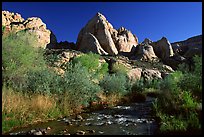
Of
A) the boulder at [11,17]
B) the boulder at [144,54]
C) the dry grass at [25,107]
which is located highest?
the boulder at [11,17]

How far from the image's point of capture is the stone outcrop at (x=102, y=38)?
7274 centimetres

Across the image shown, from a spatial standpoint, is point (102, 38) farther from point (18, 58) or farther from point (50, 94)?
point (50, 94)

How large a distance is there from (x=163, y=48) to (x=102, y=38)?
18.3m

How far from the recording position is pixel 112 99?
1945 cm

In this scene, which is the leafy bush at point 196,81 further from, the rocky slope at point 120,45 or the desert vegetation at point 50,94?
the rocky slope at point 120,45

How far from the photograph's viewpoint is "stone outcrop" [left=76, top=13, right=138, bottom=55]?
72744 mm

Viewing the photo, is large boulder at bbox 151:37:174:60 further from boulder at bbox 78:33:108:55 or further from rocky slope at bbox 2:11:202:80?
boulder at bbox 78:33:108:55

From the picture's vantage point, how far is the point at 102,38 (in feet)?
255

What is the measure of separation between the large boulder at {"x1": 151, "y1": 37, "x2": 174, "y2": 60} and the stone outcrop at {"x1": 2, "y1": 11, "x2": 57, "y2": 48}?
32.2 meters

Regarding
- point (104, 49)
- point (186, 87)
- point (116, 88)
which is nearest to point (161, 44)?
point (104, 49)

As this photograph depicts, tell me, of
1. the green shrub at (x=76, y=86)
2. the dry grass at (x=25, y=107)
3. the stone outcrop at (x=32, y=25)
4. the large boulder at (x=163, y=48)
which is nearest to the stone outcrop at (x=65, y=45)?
the stone outcrop at (x=32, y=25)

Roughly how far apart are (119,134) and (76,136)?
1.48m

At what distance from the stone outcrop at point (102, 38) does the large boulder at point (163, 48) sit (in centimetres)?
1060

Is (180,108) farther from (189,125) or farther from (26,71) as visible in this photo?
(26,71)
